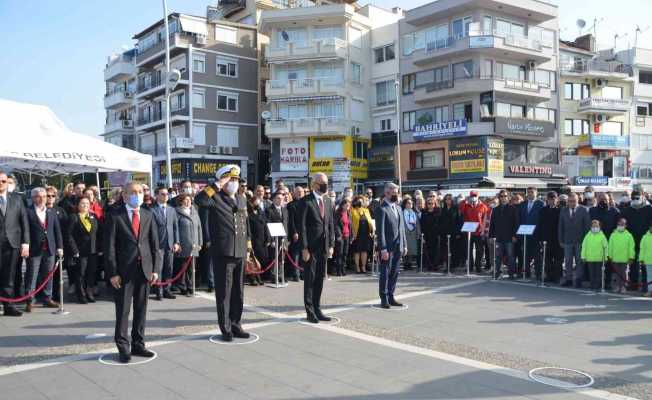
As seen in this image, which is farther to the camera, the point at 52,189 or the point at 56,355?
the point at 52,189

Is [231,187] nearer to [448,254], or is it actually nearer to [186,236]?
[186,236]

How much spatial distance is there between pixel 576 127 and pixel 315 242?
45.1 m

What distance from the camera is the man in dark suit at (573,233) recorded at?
12.2 meters

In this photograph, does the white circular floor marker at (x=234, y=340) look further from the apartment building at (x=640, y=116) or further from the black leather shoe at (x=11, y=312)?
the apartment building at (x=640, y=116)

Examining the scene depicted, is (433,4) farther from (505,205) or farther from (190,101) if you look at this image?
(505,205)

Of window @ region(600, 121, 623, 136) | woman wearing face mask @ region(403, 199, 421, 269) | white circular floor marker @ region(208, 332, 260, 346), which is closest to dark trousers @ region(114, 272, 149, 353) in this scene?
white circular floor marker @ region(208, 332, 260, 346)

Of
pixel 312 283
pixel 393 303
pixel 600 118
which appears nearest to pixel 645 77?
pixel 600 118

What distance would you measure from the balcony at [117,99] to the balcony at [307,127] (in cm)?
2130

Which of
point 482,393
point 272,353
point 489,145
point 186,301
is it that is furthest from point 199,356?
point 489,145

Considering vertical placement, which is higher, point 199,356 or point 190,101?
point 190,101

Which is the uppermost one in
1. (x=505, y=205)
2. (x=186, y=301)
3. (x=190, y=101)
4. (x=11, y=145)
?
(x=190, y=101)

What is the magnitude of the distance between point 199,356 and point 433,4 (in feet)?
129

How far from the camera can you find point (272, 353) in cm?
669

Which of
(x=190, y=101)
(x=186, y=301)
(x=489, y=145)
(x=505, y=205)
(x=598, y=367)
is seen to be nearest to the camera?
(x=598, y=367)
